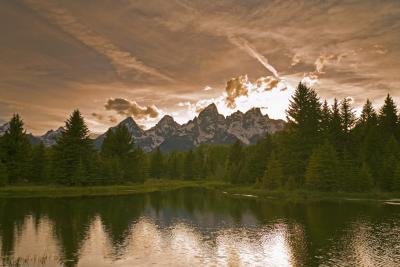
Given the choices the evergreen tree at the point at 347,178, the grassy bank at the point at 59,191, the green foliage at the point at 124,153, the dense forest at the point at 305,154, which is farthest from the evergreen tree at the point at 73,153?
the evergreen tree at the point at 347,178

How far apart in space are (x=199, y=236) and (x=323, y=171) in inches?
1700

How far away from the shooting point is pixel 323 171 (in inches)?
2943

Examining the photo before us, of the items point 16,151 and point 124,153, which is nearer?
point 16,151

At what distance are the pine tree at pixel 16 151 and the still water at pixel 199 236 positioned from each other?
77.6 ft

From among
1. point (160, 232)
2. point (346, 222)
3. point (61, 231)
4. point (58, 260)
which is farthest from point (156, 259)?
point (346, 222)

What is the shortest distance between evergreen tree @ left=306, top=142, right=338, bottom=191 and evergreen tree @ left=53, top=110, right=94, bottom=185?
4933 centimetres

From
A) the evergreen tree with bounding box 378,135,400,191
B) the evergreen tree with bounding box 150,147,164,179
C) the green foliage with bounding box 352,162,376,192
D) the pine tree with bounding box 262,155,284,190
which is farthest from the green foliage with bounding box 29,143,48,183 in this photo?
the evergreen tree with bounding box 150,147,164,179

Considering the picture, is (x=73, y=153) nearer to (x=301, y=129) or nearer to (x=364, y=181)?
(x=301, y=129)

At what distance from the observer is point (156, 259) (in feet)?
96.8

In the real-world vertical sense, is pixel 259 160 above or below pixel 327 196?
above

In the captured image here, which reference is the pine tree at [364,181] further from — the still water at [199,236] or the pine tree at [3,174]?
the pine tree at [3,174]

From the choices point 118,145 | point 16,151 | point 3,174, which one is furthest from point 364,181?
point 16,151

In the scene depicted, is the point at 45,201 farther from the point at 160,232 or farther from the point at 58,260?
the point at 58,260

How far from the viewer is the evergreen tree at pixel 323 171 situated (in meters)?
74.6
